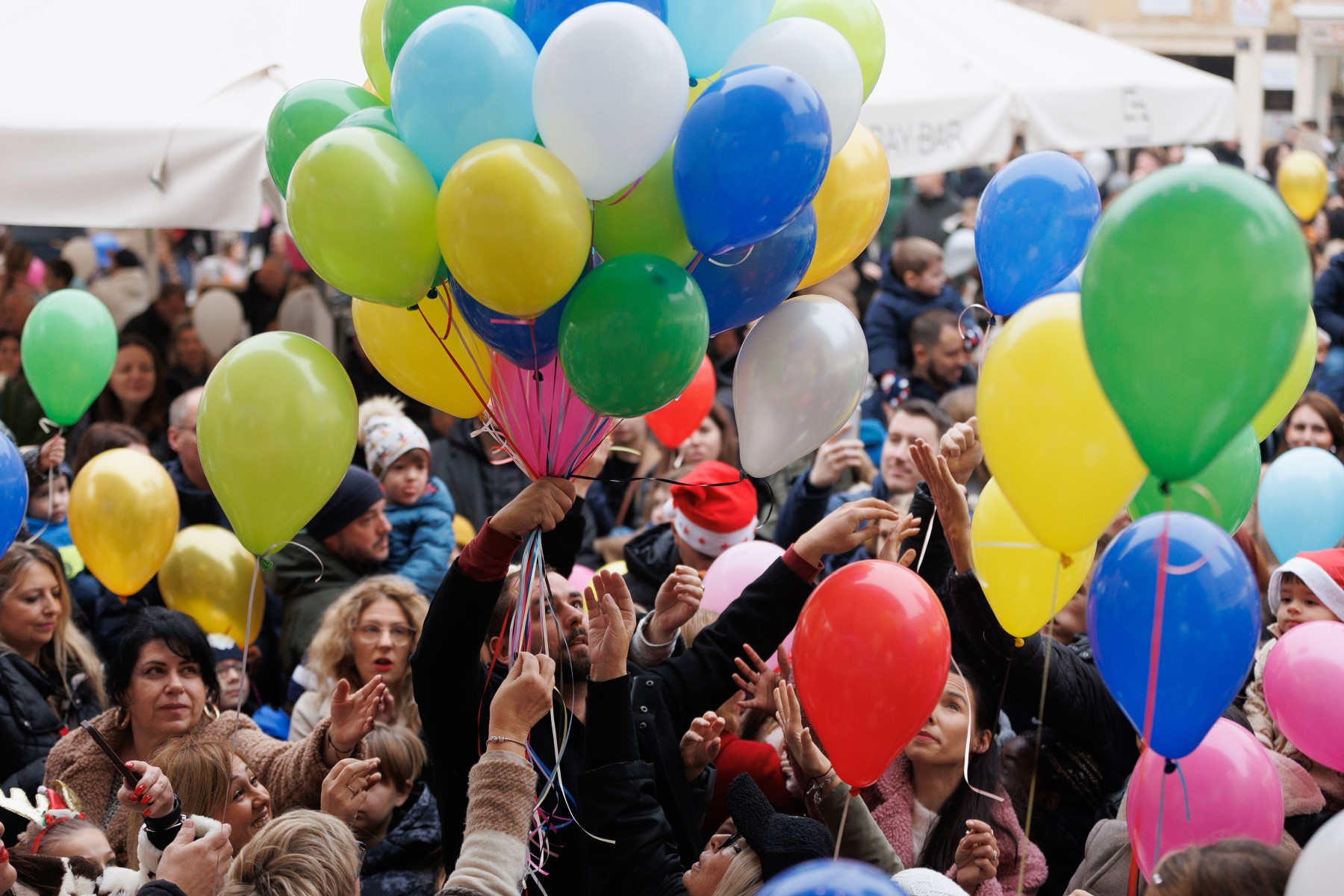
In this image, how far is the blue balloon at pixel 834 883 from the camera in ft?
5.30

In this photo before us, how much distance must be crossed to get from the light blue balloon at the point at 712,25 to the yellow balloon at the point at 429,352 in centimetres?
65

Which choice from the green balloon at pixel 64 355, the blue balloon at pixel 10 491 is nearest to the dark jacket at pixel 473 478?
the green balloon at pixel 64 355

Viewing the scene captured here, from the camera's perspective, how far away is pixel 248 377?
2303 millimetres

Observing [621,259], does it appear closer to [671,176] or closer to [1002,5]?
[671,176]

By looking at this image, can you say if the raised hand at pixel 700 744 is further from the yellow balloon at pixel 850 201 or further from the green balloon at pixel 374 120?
the green balloon at pixel 374 120

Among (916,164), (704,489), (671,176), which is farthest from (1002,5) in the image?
(671,176)

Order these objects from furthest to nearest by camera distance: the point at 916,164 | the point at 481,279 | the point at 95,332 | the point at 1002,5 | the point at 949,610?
the point at 1002,5 → the point at 916,164 → the point at 95,332 → the point at 949,610 → the point at 481,279

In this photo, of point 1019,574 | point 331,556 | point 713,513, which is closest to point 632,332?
point 1019,574

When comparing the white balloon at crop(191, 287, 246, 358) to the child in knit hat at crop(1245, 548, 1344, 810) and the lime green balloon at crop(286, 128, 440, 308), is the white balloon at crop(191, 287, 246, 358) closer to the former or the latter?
the lime green balloon at crop(286, 128, 440, 308)

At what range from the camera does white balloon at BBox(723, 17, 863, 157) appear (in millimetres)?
2256

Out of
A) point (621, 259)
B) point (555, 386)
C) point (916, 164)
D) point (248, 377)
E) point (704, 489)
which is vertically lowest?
point (704, 489)

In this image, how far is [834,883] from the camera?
162cm

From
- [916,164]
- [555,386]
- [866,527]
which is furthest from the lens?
[916,164]

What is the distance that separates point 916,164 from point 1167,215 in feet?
11.7
